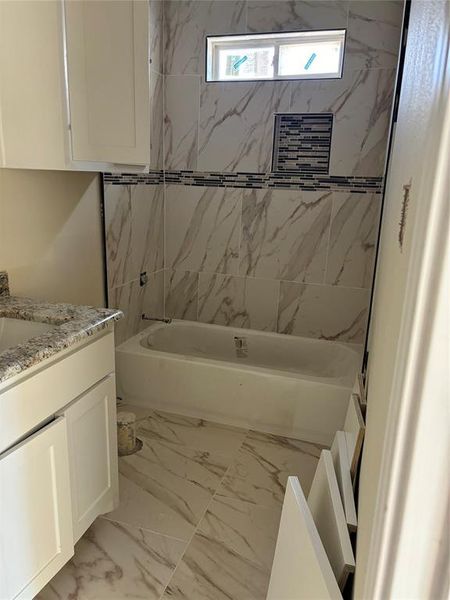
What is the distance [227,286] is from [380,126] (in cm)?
148

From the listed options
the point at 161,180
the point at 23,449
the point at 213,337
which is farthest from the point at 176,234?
the point at 23,449

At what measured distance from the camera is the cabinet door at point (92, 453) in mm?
1494

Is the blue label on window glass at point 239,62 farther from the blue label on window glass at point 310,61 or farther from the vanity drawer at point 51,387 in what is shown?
the vanity drawer at point 51,387

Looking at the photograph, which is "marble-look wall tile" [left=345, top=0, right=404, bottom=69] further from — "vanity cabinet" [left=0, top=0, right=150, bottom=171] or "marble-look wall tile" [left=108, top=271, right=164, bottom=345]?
"marble-look wall tile" [left=108, top=271, right=164, bottom=345]

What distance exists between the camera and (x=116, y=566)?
165 centimetres

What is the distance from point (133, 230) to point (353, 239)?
1.46m

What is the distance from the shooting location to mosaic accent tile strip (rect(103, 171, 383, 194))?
2863mm

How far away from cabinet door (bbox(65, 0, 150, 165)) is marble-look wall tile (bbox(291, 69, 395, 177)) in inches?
55.3

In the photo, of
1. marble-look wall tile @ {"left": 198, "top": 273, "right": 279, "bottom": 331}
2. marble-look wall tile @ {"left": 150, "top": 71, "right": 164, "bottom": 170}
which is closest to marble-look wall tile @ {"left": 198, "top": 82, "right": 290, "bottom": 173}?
marble-look wall tile @ {"left": 150, "top": 71, "right": 164, "bottom": 170}

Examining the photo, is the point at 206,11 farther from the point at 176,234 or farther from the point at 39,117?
the point at 39,117

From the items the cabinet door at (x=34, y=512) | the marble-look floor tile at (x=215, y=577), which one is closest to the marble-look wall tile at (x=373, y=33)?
the cabinet door at (x=34, y=512)

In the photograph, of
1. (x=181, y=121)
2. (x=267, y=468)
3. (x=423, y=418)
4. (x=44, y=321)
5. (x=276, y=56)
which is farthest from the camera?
(x=181, y=121)

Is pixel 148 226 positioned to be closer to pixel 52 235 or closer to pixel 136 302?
pixel 136 302

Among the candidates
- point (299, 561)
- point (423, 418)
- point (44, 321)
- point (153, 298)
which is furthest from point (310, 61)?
point (423, 418)
